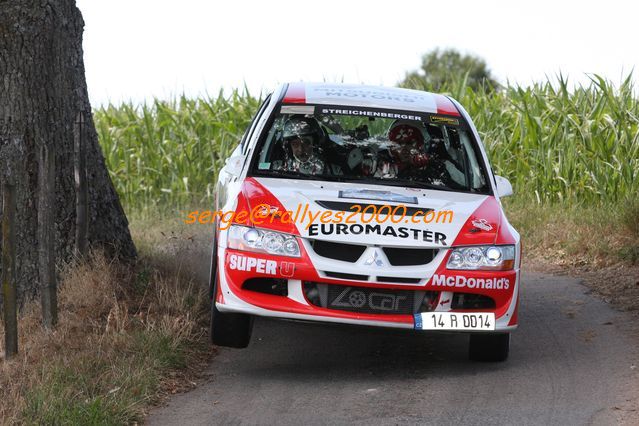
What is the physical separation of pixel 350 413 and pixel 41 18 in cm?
447

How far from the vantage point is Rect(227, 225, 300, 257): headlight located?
6555 mm

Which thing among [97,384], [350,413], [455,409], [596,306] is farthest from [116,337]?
[596,306]

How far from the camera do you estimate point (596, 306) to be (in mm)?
9438

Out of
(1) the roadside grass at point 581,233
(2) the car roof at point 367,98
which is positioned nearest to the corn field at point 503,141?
(1) the roadside grass at point 581,233

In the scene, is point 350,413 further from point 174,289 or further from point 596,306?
point 596,306

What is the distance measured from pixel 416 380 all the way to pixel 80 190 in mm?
3195

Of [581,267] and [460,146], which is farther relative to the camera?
[581,267]

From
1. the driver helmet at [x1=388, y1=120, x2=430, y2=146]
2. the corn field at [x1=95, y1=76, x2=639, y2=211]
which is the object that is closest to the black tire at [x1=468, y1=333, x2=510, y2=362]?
the driver helmet at [x1=388, y1=120, x2=430, y2=146]

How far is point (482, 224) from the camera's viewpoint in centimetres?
687

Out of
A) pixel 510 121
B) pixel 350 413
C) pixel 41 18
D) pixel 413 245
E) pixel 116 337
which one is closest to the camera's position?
pixel 350 413

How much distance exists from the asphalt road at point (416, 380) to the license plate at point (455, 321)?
0.81 ft

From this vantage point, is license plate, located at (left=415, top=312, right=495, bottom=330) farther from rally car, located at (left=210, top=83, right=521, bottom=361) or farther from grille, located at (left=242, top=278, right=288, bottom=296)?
grille, located at (left=242, top=278, right=288, bottom=296)

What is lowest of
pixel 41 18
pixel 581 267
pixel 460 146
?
pixel 581 267

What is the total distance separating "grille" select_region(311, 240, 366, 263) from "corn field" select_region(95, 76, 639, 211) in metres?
7.73
